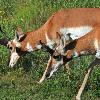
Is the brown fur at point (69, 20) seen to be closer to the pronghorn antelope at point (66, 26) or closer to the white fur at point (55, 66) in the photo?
the pronghorn antelope at point (66, 26)

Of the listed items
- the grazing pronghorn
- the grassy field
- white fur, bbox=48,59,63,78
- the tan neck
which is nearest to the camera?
the grazing pronghorn

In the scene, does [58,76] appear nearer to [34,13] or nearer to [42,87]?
[42,87]

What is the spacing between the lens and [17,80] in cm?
979

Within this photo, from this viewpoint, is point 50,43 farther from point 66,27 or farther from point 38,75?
point 38,75

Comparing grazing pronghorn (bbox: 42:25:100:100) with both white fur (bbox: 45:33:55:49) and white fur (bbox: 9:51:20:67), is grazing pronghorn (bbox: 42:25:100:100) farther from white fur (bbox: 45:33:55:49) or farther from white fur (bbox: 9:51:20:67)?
white fur (bbox: 9:51:20:67)

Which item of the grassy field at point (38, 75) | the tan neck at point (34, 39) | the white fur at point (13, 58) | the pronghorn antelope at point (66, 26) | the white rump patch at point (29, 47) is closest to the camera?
the grassy field at point (38, 75)

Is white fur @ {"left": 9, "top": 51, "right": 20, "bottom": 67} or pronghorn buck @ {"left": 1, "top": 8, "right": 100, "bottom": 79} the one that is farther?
white fur @ {"left": 9, "top": 51, "right": 20, "bottom": 67}

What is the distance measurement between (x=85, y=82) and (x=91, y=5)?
440 centimetres

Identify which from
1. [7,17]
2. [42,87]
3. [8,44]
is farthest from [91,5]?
[42,87]

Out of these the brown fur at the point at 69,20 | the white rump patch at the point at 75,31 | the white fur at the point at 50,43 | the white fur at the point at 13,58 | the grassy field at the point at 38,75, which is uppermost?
the brown fur at the point at 69,20

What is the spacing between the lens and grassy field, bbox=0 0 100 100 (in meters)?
8.89

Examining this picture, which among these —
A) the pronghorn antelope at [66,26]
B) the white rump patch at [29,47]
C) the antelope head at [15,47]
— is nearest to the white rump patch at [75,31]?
the pronghorn antelope at [66,26]

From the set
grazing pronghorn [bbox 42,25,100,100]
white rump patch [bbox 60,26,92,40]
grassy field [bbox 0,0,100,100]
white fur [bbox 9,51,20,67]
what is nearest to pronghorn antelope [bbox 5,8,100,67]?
white rump patch [bbox 60,26,92,40]

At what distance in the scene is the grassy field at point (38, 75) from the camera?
8.89 meters
